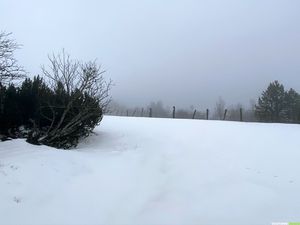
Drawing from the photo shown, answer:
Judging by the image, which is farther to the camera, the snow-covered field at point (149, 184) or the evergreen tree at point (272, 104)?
the evergreen tree at point (272, 104)

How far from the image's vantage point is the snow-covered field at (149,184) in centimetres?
713

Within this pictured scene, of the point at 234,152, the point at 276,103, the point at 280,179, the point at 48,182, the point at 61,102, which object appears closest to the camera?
the point at 48,182

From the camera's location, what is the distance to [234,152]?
12.7 m

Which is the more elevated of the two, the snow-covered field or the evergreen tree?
the evergreen tree

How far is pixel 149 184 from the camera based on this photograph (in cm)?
898

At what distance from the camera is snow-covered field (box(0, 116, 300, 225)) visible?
7.13 metres

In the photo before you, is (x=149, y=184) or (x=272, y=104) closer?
(x=149, y=184)

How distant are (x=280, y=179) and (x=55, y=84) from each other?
29.7 ft

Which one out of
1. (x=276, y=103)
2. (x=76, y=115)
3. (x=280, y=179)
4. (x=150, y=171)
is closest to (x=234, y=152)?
(x=280, y=179)

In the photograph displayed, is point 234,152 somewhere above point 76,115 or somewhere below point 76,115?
below

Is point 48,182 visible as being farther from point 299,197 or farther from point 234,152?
point 234,152

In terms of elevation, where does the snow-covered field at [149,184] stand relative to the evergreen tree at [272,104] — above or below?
below

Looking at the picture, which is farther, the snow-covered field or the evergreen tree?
the evergreen tree

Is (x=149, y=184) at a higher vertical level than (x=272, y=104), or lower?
lower
